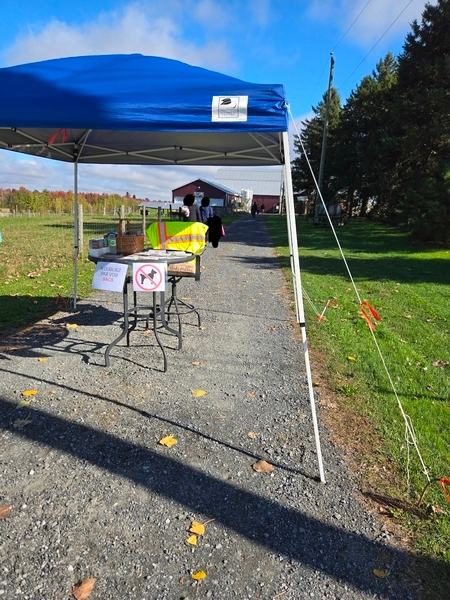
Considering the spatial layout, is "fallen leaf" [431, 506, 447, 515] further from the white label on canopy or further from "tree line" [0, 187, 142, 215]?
"tree line" [0, 187, 142, 215]

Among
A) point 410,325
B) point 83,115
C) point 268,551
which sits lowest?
point 268,551

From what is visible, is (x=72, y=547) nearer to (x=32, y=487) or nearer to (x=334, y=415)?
(x=32, y=487)

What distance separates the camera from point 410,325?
20.0 feet

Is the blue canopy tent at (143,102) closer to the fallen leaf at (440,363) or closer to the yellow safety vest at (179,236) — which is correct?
the yellow safety vest at (179,236)

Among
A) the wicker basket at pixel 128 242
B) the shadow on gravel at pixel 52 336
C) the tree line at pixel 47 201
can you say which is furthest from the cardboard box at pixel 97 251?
the tree line at pixel 47 201

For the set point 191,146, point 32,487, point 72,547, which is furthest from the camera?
point 191,146

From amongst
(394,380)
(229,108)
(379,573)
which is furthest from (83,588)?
(394,380)

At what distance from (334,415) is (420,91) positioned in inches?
832

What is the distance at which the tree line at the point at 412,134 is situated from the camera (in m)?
16.2

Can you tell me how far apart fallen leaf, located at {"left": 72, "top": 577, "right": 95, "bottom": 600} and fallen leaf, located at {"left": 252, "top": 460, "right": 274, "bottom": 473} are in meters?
1.18

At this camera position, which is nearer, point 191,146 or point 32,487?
point 32,487

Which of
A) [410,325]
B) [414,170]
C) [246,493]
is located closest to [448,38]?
[414,170]

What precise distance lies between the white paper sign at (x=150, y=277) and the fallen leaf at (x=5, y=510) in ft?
7.11

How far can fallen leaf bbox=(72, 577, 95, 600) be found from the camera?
6.03ft
